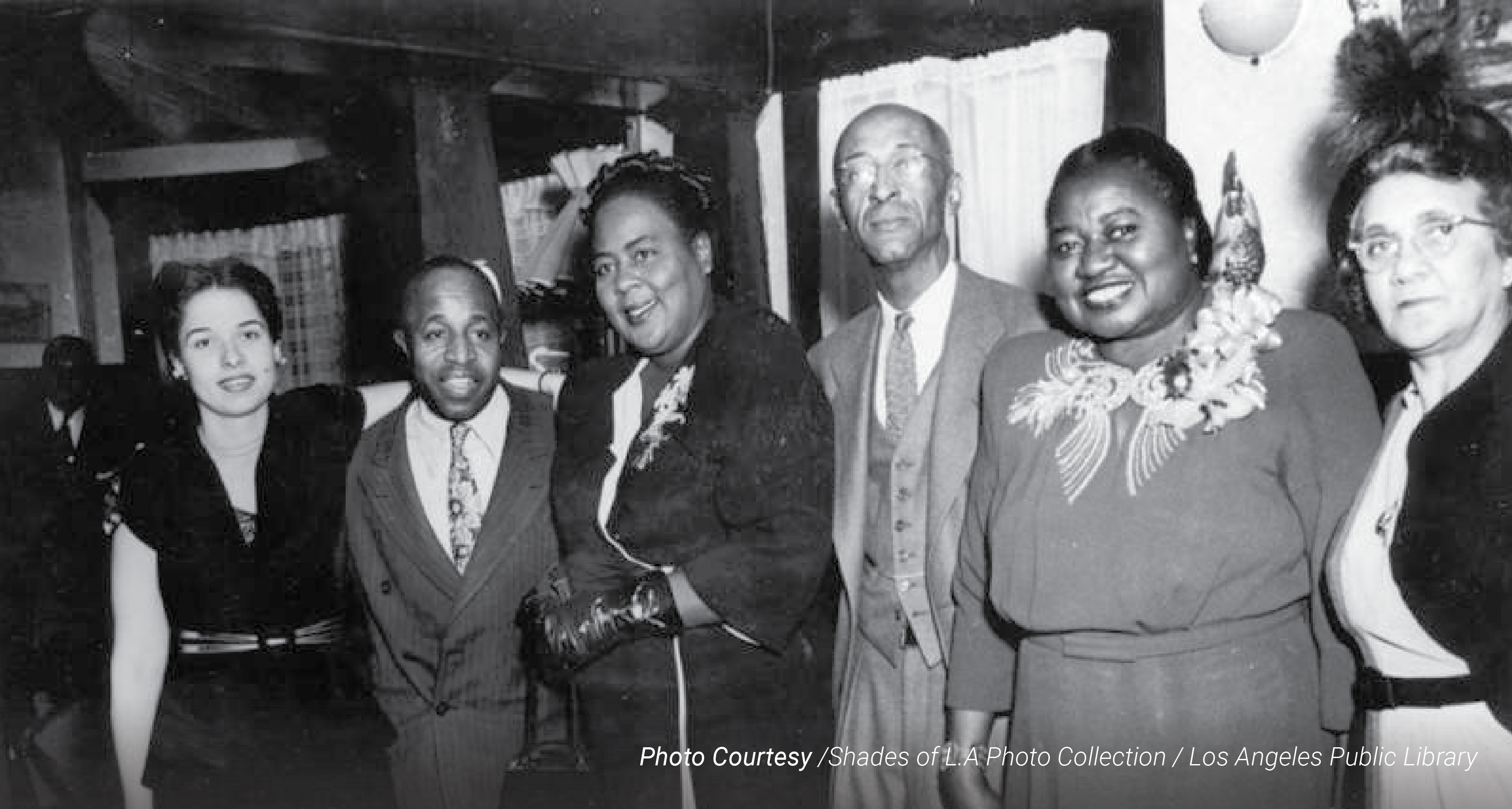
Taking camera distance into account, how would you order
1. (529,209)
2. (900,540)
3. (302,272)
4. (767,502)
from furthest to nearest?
1. (302,272)
2. (529,209)
3. (900,540)
4. (767,502)

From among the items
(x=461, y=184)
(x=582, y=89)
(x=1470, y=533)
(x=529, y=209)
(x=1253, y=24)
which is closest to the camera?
(x=1470, y=533)

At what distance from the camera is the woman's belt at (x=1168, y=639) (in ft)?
5.60

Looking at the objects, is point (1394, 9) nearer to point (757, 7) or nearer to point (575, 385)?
point (575, 385)

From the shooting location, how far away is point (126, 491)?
2.30 metres

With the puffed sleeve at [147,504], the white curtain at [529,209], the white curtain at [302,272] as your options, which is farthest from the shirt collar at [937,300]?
the white curtain at [302,272]

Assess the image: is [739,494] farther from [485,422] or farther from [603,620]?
[485,422]

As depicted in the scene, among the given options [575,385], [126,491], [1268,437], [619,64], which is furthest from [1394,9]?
[619,64]

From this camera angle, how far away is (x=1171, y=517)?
1.71 metres

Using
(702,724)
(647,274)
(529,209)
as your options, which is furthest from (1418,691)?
(529,209)

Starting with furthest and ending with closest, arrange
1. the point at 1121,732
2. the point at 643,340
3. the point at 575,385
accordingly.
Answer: the point at 575,385, the point at 643,340, the point at 1121,732

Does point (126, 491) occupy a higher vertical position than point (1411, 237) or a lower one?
lower

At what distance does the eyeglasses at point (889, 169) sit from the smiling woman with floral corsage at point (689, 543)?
0.39 m

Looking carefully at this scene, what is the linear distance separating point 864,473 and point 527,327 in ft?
12.6

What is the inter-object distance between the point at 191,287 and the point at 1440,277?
236 cm
